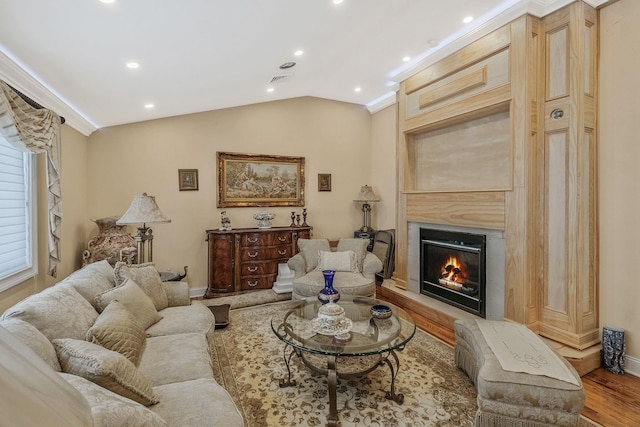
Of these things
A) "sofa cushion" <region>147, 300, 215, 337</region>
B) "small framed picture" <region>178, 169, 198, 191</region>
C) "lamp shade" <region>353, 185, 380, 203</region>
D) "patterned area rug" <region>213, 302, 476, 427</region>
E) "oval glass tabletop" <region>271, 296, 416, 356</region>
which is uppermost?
"small framed picture" <region>178, 169, 198, 191</region>

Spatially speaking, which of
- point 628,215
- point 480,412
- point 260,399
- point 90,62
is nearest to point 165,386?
point 260,399

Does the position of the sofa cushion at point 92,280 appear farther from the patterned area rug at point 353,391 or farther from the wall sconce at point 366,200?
the wall sconce at point 366,200

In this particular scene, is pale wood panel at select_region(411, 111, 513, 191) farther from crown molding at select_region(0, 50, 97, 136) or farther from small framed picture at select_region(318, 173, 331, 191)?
crown molding at select_region(0, 50, 97, 136)

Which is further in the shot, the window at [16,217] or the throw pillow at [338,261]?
the throw pillow at [338,261]

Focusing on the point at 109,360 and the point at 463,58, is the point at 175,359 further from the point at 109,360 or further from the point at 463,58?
the point at 463,58

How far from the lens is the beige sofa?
1.09 feet

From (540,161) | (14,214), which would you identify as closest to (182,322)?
(14,214)

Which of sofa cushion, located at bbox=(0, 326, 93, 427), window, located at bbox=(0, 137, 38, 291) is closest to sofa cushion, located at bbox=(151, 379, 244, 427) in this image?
sofa cushion, located at bbox=(0, 326, 93, 427)

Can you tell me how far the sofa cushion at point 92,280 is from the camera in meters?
2.17

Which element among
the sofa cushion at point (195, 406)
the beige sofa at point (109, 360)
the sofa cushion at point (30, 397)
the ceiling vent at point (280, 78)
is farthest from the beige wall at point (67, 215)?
the sofa cushion at point (30, 397)

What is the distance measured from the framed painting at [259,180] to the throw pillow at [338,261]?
156 centimetres

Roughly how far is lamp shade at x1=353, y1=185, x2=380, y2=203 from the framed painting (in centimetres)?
103

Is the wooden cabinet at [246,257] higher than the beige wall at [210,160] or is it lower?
lower

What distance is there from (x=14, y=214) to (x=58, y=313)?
1.64 m
